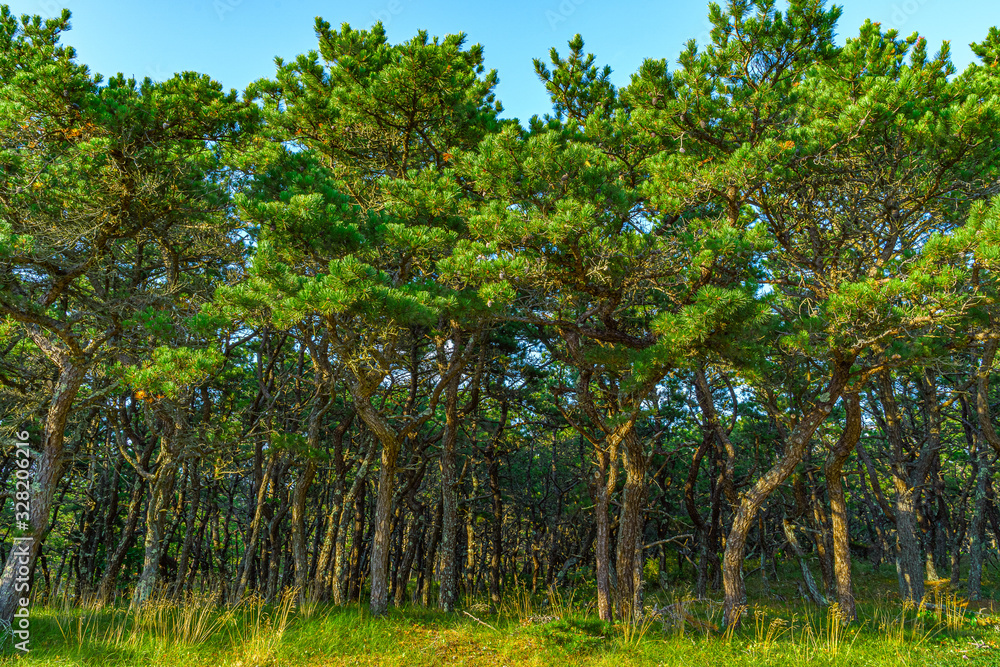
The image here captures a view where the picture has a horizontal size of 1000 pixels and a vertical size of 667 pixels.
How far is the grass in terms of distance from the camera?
6188 millimetres

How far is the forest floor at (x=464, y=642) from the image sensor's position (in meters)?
6.19

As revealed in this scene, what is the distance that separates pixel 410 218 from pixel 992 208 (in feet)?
20.9

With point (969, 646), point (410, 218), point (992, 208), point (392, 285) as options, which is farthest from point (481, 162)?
point (969, 646)

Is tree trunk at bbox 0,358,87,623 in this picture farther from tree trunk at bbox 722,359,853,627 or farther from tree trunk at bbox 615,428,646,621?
tree trunk at bbox 722,359,853,627

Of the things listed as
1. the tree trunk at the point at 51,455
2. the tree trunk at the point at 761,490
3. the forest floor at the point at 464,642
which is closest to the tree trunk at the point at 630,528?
the forest floor at the point at 464,642

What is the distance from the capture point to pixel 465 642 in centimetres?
706

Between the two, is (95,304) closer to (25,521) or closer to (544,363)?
(25,521)

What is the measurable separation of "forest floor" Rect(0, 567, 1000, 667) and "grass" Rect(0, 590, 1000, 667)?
0.05ft

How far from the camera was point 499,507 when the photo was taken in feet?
47.2

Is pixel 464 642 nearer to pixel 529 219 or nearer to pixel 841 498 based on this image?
pixel 529 219

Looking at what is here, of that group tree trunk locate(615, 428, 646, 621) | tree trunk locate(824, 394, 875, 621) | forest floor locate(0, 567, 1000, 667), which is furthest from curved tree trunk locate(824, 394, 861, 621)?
tree trunk locate(615, 428, 646, 621)

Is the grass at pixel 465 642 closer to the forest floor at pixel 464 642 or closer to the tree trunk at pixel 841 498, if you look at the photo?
the forest floor at pixel 464 642

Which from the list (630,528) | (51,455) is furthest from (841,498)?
(51,455)

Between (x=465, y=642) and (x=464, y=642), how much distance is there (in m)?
0.01
